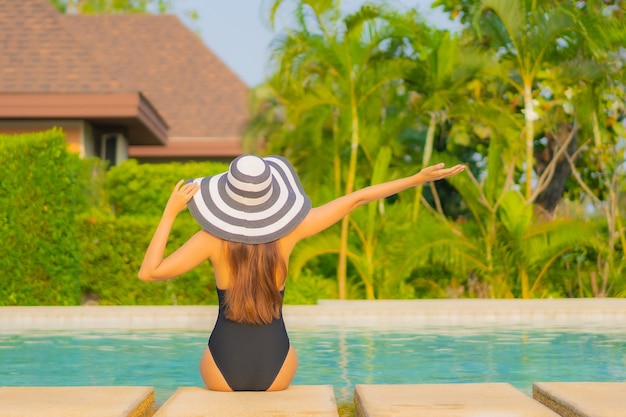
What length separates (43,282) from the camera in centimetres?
1378

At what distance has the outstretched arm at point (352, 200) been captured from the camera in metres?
5.06

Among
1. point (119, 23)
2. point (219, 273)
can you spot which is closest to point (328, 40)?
point (219, 273)

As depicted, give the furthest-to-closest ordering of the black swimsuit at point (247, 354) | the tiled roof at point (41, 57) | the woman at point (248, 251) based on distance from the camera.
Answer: the tiled roof at point (41, 57) → the black swimsuit at point (247, 354) → the woman at point (248, 251)

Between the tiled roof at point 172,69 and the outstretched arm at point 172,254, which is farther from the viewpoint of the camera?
the tiled roof at point 172,69

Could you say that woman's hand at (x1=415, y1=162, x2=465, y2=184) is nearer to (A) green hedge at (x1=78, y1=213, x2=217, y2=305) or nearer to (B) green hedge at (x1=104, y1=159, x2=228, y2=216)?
(A) green hedge at (x1=78, y1=213, x2=217, y2=305)

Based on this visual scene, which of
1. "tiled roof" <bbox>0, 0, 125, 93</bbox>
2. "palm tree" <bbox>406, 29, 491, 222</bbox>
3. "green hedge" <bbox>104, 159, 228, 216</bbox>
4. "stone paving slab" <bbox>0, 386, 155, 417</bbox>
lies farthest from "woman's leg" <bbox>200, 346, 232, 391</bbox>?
"tiled roof" <bbox>0, 0, 125, 93</bbox>

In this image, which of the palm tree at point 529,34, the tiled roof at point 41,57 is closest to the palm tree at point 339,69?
the palm tree at point 529,34

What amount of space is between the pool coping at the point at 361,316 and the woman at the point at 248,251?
23.3 feet

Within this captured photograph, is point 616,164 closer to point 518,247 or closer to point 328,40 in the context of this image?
point 518,247

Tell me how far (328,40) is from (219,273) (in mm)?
9588

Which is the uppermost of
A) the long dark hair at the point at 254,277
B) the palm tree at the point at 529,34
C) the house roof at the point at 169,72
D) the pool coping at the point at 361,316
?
the house roof at the point at 169,72

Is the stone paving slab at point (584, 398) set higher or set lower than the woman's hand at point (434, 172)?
lower

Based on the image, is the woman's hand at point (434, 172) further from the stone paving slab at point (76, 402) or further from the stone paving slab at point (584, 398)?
the stone paving slab at point (76, 402)

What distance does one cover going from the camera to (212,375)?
17.1ft
